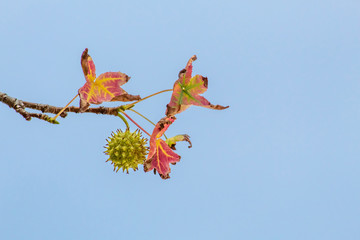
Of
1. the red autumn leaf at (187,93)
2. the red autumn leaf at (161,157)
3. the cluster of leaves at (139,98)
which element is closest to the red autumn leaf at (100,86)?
the cluster of leaves at (139,98)

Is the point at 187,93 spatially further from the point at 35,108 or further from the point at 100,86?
the point at 35,108

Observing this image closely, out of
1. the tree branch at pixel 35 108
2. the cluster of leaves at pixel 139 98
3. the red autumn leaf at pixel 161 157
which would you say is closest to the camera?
the tree branch at pixel 35 108

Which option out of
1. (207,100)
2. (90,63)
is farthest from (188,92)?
(90,63)

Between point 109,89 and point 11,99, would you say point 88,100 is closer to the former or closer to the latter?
point 109,89

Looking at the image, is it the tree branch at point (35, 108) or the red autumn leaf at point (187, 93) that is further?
the red autumn leaf at point (187, 93)

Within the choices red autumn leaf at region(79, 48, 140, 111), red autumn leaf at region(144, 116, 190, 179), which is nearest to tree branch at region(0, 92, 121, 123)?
red autumn leaf at region(79, 48, 140, 111)

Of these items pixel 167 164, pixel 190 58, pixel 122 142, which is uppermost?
pixel 190 58

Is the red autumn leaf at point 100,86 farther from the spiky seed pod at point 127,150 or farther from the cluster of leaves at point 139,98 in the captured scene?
the spiky seed pod at point 127,150

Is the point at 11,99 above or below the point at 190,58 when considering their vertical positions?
below
